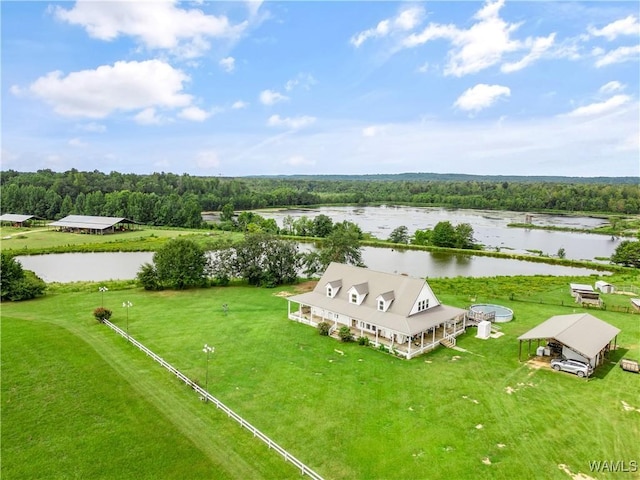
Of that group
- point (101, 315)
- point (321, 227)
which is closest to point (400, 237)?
point (321, 227)

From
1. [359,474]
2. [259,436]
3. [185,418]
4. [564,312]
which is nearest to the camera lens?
[359,474]

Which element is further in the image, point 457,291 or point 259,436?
point 457,291

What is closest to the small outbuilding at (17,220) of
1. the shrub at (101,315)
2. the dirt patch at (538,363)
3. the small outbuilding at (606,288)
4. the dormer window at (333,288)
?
the shrub at (101,315)

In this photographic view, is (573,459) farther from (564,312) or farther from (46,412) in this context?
(46,412)

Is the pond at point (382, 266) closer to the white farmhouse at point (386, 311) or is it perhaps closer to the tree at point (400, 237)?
the tree at point (400, 237)

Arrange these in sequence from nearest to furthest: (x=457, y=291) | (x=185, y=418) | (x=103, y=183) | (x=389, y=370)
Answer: (x=185, y=418), (x=389, y=370), (x=457, y=291), (x=103, y=183)

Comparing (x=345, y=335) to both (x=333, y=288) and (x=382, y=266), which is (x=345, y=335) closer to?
(x=333, y=288)

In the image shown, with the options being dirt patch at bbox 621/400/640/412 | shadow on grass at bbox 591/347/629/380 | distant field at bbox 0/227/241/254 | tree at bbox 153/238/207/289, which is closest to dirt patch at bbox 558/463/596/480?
dirt patch at bbox 621/400/640/412

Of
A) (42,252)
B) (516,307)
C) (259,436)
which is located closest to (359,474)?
(259,436)

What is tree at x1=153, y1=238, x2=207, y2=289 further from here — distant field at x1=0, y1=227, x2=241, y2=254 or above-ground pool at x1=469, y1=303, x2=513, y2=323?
above-ground pool at x1=469, y1=303, x2=513, y2=323
